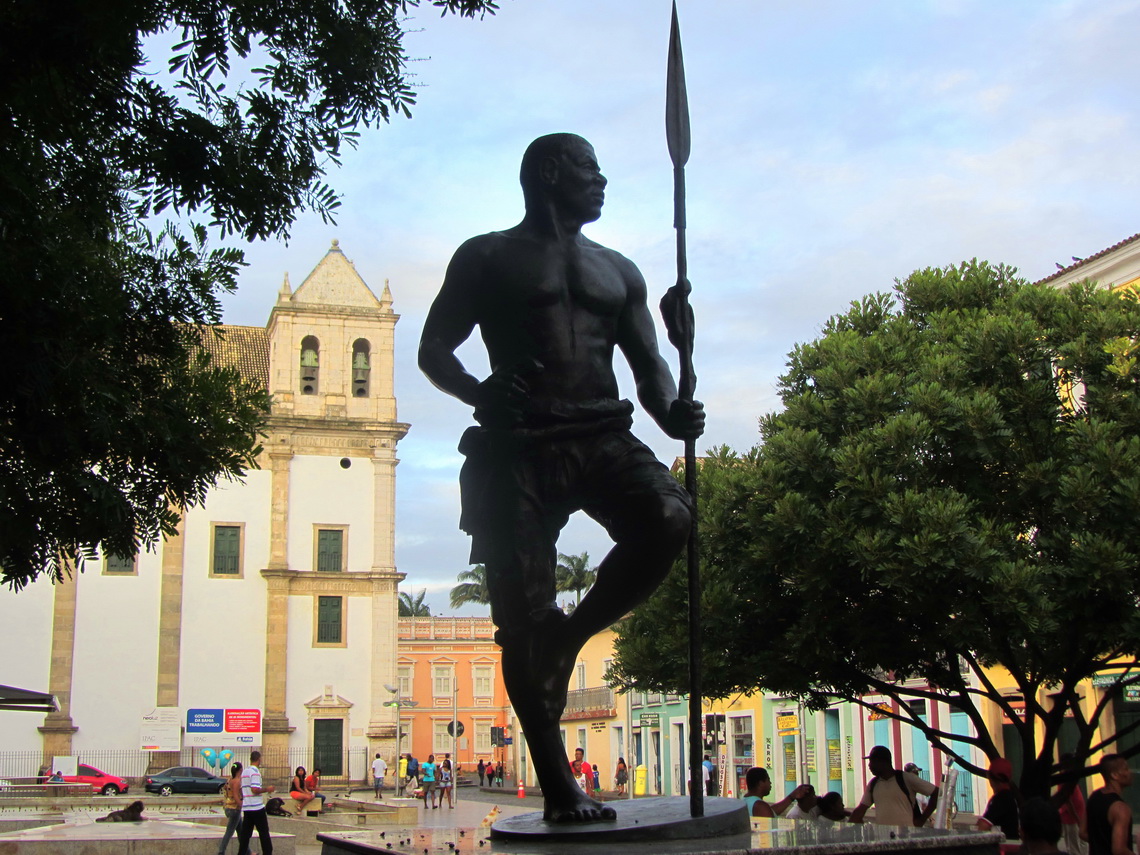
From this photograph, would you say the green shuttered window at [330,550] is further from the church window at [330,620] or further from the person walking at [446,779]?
the person walking at [446,779]

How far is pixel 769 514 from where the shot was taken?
45.5 feet

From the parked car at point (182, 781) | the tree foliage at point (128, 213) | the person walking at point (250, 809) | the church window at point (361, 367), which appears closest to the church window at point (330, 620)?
the parked car at point (182, 781)

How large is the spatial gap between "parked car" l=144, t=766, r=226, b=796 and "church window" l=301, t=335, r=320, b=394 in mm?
14405

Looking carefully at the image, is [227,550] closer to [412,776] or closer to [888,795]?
[412,776]

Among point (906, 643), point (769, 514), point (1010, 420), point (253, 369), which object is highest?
point (253, 369)

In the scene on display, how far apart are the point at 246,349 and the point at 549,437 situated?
47805 millimetres

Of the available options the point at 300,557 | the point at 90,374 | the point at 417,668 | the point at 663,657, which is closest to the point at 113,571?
the point at 300,557

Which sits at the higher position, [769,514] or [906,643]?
[769,514]

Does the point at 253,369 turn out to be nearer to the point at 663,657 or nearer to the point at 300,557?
the point at 300,557

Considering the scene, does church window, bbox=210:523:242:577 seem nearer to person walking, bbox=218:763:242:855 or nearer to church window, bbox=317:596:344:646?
church window, bbox=317:596:344:646

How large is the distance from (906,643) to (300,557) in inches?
1384

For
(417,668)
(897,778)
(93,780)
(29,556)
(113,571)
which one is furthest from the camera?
(417,668)

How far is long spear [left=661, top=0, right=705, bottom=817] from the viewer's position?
4.21 m

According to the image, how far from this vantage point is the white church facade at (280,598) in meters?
43.2
